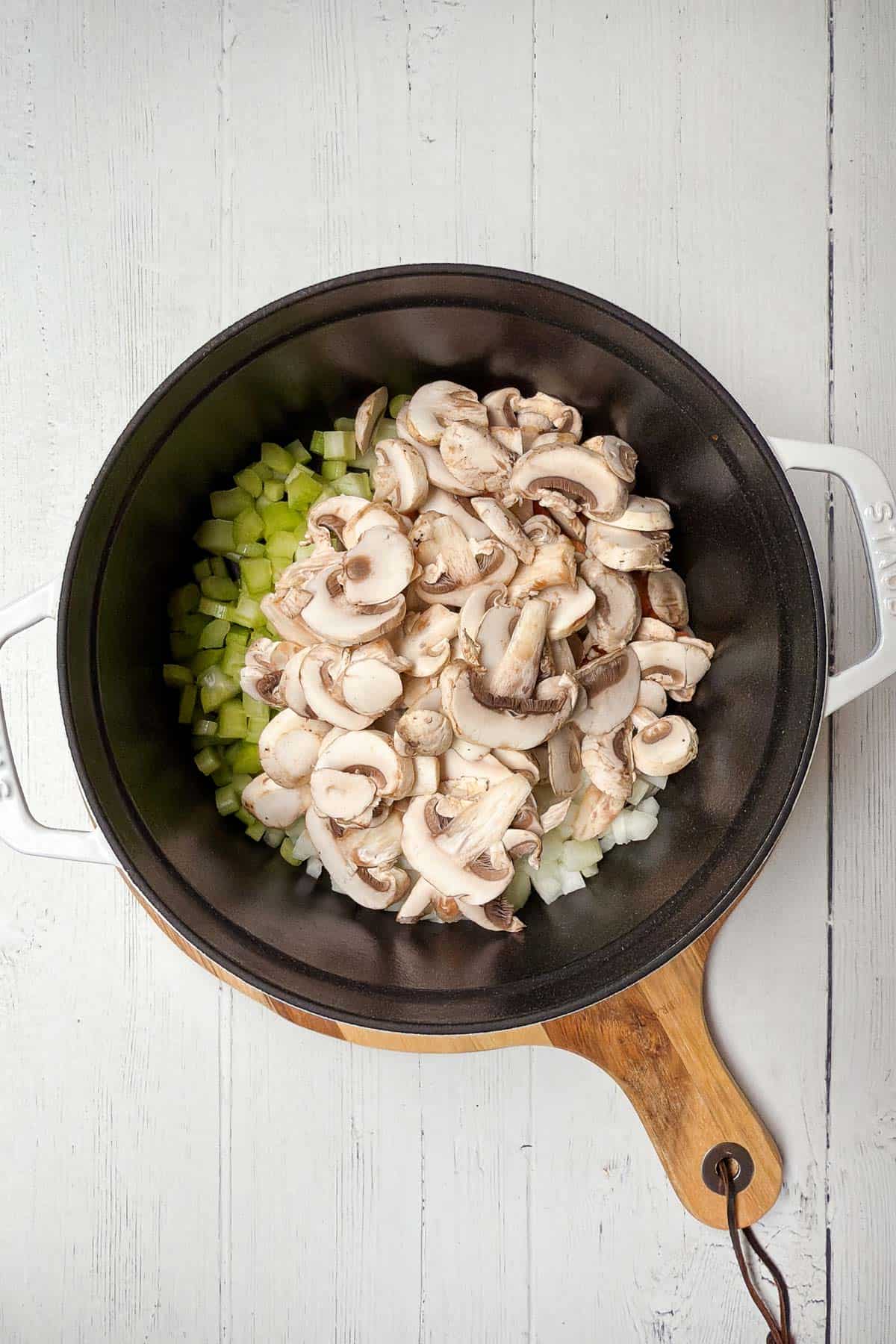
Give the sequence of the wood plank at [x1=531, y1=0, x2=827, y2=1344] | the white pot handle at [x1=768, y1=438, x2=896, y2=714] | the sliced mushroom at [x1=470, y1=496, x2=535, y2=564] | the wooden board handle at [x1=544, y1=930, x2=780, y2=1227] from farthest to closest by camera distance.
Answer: the wood plank at [x1=531, y1=0, x2=827, y2=1344]
the wooden board handle at [x1=544, y1=930, x2=780, y2=1227]
the sliced mushroom at [x1=470, y1=496, x2=535, y2=564]
the white pot handle at [x1=768, y1=438, x2=896, y2=714]

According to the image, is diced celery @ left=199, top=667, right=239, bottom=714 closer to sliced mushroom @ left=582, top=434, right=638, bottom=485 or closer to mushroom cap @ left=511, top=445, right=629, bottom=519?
mushroom cap @ left=511, top=445, right=629, bottom=519

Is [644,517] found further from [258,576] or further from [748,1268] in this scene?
[748,1268]

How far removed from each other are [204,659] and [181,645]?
41 mm

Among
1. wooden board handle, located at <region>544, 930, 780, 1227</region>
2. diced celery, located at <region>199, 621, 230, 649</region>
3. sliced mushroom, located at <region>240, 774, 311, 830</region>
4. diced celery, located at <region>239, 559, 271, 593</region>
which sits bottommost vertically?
wooden board handle, located at <region>544, 930, 780, 1227</region>

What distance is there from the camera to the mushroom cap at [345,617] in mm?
1189

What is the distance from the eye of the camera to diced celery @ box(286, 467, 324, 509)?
1336 mm

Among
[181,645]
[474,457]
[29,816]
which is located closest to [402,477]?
[474,457]

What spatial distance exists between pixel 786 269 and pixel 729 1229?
4.92 feet

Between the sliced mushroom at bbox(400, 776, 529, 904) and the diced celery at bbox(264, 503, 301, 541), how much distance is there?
45 centimetres

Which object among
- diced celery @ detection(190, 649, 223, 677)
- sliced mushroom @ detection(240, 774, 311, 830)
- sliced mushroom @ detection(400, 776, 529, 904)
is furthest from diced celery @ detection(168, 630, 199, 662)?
sliced mushroom @ detection(400, 776, 529, 904)

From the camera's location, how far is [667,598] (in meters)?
1.30

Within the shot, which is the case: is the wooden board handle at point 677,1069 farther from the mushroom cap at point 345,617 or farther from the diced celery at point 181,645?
the diced celery at point 181,645

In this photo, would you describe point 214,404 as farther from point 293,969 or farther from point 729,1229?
point 729,1229

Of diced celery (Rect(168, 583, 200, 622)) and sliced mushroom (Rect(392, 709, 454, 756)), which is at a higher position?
diced celery (Rect(168, 583, 200, 622))
